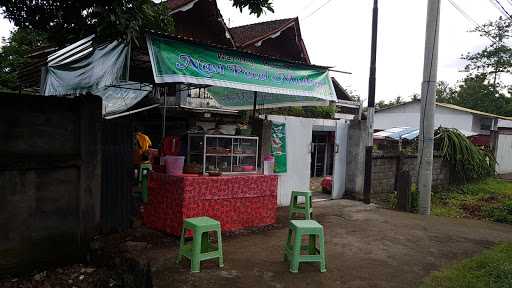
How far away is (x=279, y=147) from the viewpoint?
8.86 metres

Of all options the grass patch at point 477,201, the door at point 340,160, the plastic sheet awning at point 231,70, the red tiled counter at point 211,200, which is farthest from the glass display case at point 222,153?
the grass patch at point 477,201

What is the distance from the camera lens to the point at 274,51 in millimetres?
18328

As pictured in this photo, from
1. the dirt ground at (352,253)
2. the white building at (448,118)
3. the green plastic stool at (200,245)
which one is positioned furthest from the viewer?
the white building at (448,118)

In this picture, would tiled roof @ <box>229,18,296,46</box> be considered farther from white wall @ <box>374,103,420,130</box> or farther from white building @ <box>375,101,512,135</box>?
white wall @ <box>374,103,420,130</box>

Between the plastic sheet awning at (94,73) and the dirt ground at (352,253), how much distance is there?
269 centimetres

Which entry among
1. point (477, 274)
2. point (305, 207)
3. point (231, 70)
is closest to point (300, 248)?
point (477, 274)

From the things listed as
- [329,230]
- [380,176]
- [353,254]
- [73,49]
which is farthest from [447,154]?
[73,49]

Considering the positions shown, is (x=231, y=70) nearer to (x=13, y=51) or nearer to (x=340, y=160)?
(x=340, y=160)

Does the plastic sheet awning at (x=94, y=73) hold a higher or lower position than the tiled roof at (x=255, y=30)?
lower

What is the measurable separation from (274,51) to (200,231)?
48.5ft

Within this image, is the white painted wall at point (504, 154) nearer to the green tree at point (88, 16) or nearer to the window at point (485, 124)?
the window at point (485, 124)

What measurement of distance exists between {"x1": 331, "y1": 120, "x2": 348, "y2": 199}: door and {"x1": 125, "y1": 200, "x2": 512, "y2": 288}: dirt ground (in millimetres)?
1634

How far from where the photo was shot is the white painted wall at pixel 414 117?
76.4ft

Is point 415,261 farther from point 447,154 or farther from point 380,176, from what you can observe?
point 447,154
